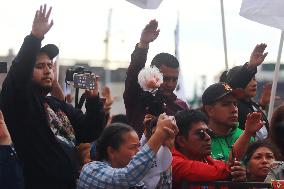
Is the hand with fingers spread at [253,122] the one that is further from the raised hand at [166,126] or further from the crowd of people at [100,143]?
the raised hand at [166,126]

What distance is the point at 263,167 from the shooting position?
514 cm

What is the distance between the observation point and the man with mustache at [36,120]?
14.7ft

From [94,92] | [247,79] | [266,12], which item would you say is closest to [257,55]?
[247,79]

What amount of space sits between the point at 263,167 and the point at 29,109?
1.65 m

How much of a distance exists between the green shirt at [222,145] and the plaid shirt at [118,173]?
3.26 ft

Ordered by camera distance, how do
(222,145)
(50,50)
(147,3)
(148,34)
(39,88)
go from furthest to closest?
1. (147,3)
2. (148,34)
3. (222,145)
4. (50,50)
5. (39,88)

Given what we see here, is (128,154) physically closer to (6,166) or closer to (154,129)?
(154,129)

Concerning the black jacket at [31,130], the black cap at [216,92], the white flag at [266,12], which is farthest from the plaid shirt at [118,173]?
the white flag at [266,12]

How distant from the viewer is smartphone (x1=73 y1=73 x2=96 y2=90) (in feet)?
16.1

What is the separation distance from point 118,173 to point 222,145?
1.33 m

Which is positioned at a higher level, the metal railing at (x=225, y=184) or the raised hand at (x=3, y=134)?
the raised hand at (x=3, y=134)

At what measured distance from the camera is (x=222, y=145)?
5.29m

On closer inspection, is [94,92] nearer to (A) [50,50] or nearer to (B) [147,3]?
(A) [50,50]

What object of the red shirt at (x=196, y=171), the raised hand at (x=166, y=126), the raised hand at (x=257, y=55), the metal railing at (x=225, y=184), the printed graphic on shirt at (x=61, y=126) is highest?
the raised hand at (x=257, y=55)
